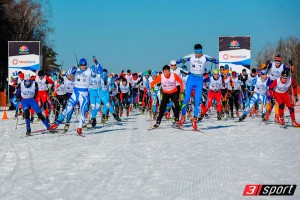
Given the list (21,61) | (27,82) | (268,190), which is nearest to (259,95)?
(27,82)

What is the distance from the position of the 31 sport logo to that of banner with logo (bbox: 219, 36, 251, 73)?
23.9 meters

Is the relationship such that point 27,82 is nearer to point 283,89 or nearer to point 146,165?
point 146,165

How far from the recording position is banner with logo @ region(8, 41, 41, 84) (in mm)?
30669

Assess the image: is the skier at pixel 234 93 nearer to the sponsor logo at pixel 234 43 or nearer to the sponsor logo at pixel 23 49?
the sponsor logo at pixel 234 43

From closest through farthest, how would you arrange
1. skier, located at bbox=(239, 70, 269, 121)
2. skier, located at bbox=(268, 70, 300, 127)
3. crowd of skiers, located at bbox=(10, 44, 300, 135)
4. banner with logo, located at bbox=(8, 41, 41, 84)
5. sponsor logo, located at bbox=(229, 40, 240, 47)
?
crowd of skiers, located at bbox=(10, 44, 300, 135), skier, located at bbox=(268, 70, 300, 127), skier, located at bbox=(239, 70, 269, 121), sponsor logo, located at bbox=(229, 40, 240, 47), banner with logo, located at bbox=(8, 41, 41, 84)

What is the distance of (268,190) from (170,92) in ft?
29.0

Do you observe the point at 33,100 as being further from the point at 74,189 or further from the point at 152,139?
the point at 74,189

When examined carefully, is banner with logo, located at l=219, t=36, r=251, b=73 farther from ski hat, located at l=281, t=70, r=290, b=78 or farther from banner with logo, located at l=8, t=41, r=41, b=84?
ski hat, located at l=281, t=70, r=290, b=78

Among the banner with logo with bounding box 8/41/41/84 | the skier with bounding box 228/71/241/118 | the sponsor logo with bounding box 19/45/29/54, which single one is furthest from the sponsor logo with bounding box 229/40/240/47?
the sponsor logo with bounding box 19/45/29/54

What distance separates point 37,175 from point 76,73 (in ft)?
20.4

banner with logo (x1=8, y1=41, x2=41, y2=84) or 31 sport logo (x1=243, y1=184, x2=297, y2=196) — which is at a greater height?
banner with logo (x1=8, y1=41, x2=41, y2=84)

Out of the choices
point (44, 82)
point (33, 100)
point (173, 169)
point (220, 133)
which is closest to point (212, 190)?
point (173, 169)

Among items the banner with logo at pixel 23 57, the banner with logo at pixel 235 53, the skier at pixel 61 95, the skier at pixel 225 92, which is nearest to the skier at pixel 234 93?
the skier at pixel 225 92

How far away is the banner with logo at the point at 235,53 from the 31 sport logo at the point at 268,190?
78.5 feet
